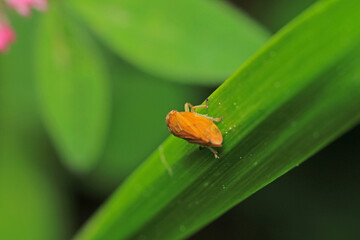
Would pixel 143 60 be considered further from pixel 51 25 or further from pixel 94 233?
pixel 94 233

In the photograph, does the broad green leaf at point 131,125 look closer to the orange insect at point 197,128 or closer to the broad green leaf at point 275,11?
the broad green leaf at point 275,11

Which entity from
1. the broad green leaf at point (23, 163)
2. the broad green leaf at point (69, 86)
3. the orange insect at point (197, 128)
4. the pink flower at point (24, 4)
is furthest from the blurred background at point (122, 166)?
the orange insect at point (197, 128)

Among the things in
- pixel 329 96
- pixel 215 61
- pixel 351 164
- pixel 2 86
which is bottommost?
pixel 329 96

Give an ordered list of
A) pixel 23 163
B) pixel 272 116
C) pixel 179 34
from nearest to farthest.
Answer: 1. pixel 272 116
2. pixel 179 34
3. pixel 23 163

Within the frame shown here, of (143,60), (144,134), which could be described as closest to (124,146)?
(144,134)

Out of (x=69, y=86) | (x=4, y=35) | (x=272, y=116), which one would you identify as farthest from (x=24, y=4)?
(x=272, y=116)

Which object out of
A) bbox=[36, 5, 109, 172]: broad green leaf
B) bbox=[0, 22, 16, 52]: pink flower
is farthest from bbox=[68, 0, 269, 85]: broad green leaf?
bbox=[0, 22, 16, 52]: pink flower

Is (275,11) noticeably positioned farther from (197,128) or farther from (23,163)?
(197,128)
